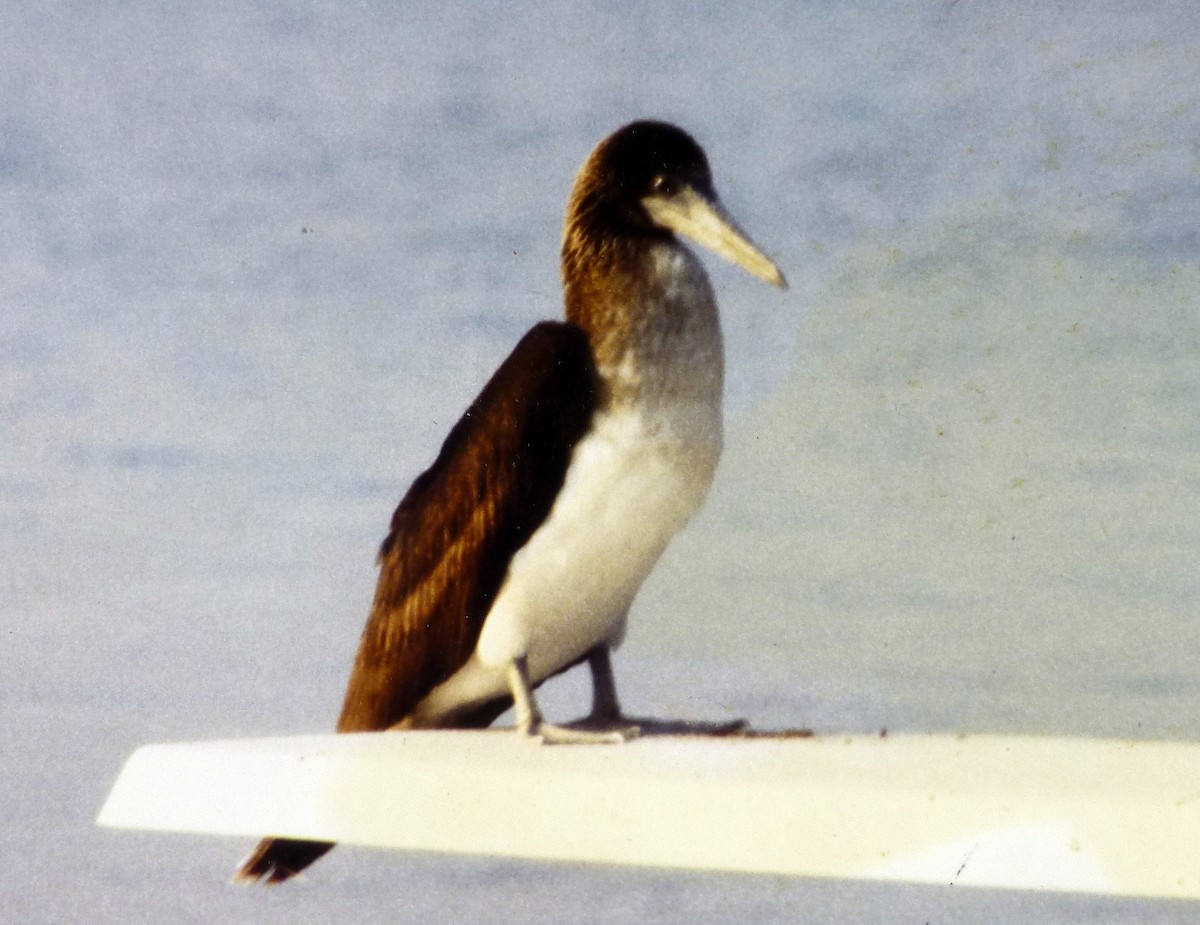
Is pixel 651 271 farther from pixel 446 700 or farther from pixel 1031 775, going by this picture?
pixel 1031 775

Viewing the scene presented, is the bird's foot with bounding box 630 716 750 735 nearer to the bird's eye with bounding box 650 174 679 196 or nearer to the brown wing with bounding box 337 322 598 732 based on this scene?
the brown wing with bounding box 337 322 598 732

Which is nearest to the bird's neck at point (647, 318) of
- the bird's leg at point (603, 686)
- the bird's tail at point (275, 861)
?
the bird's leg at point (603, 686)

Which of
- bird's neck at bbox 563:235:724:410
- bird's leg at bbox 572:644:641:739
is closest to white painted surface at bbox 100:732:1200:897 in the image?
bird's leg at bbox 572:644:641:739

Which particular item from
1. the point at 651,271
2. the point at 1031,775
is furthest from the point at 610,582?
the point at 1031,775

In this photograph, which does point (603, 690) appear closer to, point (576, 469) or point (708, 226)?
point (576, 469)

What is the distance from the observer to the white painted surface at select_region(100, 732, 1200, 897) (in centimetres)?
130

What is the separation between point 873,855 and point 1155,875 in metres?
0.21

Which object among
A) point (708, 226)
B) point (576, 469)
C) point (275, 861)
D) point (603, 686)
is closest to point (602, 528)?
point (576, 469)

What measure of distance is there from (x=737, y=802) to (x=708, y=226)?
0.63 m

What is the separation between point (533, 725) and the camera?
1.70 metres

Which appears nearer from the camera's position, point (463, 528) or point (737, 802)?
point (737, 802)

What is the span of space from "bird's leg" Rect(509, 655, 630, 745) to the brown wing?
6 cm

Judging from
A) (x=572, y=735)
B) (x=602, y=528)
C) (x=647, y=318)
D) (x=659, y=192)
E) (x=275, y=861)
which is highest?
(x=659, y=192)

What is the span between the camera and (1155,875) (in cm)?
127
